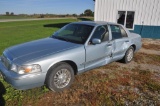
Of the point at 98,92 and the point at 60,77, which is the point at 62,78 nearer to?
the point at 60,77

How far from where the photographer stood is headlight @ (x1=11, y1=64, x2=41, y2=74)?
3318 millimetres

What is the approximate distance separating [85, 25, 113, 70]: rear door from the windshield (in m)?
0.21

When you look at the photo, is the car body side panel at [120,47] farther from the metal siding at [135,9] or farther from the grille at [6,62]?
the metal siding at [135,9]

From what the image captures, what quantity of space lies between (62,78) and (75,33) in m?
1.56

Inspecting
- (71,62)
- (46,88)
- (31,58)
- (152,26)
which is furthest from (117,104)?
(152,26)

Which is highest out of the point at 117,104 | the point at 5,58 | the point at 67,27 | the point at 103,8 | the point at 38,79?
the point at 103,8

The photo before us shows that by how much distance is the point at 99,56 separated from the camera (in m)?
4.65

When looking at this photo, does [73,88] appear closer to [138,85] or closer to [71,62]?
[71,62]

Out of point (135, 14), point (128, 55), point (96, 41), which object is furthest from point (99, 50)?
point (135, 14)

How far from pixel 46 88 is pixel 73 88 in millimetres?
693

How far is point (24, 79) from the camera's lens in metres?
3.29

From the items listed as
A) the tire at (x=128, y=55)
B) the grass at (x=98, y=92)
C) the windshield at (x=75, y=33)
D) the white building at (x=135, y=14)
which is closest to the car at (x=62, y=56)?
the windshield at (x=75, y=33)

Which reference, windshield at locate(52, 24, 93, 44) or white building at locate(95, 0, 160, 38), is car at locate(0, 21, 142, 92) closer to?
windshield at locate(52, 24, 93, 44)

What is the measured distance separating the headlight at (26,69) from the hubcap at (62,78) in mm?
553
